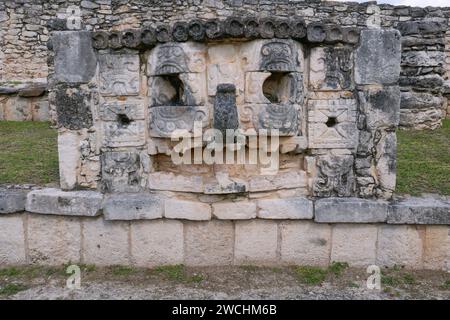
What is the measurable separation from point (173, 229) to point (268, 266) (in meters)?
0.90

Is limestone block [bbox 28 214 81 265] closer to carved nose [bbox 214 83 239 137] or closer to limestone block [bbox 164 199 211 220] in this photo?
limestone block [bbox 164 199 211 220]

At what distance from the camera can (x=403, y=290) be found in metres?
3.06

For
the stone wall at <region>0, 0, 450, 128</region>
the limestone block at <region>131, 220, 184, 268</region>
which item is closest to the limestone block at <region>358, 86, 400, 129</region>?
the limestone block at <region>131, 220, 184, 268</region>

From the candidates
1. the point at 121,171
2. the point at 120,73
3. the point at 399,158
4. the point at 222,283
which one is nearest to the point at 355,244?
the point at 222,283

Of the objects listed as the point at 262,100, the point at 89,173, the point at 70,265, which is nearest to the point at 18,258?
the point at 70,265

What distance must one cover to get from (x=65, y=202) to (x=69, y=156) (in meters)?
0.41

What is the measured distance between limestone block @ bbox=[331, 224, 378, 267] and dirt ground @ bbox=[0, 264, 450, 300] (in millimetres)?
86

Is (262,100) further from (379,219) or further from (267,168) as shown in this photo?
(379,219)

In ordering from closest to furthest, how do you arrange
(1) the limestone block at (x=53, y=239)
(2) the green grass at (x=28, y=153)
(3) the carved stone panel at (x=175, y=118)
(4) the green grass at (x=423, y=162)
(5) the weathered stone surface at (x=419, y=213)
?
(3) the carved stone panel at (x=175, y=118)
(5) the weathered stone surface at (x=419, y=213)
(1) the limestone block at (x=53, y=239)
(4) the green grass at (x=423, y=162)
(2) the green grass at (x=28, y=153)

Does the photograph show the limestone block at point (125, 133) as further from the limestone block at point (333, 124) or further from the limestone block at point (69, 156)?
the limestone block at point (333, 124)

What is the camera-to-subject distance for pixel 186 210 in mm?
3271

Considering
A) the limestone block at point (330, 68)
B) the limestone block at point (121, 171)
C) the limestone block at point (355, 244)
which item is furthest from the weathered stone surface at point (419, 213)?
the limestone block at point (121, 171)

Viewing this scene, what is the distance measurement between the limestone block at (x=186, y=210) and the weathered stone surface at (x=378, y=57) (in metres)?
1.70

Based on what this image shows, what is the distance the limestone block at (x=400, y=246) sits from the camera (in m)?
3.32
